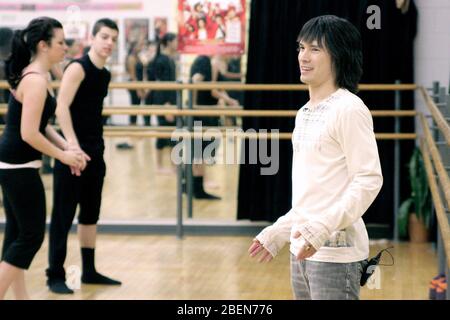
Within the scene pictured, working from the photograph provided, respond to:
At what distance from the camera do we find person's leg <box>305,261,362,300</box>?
2443mm

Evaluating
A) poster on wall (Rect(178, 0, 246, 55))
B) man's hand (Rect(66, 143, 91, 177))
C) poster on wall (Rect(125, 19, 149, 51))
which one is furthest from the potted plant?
poster on wall (Rect(125, 19, 149, 51))

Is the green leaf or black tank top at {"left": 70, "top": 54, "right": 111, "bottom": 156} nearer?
black tank top at {"left": 70, "top": 54, "right": 111, "bottom": 156}

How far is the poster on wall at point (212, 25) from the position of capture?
273 inches

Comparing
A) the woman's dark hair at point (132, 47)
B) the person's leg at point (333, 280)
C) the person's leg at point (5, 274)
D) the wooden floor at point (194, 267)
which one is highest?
the woman's dark hair at point (132, 47)

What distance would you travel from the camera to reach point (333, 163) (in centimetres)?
244

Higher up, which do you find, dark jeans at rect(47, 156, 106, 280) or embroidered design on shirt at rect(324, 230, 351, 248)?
embroidered design on shirt at rect(324, 230, 351, 248)

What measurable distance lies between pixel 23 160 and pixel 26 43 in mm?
581

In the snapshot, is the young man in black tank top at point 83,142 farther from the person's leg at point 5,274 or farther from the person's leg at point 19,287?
the person's leg at point 5,274

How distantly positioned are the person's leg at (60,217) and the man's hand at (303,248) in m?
2.78

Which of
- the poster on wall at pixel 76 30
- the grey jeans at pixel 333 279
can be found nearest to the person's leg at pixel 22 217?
the grey jeans at pixel 333 279

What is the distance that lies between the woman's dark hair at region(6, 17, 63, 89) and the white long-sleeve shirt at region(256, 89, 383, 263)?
2.06 m

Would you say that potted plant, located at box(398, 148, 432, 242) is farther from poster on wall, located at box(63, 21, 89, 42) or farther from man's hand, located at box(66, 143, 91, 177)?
poster on wall, located at box(63, 21, 89, 42)

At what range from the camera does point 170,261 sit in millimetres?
5809

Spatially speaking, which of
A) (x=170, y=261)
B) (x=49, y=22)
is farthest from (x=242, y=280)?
(x=49, y=22)
